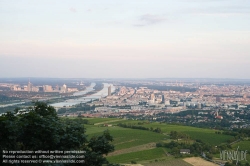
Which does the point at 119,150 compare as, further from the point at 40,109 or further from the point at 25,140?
the point at 25,140

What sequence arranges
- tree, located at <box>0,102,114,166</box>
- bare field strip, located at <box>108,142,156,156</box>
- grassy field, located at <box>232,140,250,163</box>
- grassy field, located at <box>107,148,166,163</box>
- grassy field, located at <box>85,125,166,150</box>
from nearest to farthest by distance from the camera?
tree, located at <box>0,102,114,166</box> < grassy field, located at <box>107,148,166,163</box> < bare field strip, located at <box>108,142,156,156</box> < grassy field, located at <box>232,140,250,163</box> < grassy field, located at <box>85,125,166,150</box>

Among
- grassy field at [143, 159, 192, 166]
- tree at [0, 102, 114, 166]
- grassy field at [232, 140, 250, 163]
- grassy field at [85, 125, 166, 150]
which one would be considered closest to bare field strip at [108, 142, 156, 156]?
grassy field at [85, 125, 166, 150]

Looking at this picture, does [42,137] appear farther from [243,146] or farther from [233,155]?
[243,146]

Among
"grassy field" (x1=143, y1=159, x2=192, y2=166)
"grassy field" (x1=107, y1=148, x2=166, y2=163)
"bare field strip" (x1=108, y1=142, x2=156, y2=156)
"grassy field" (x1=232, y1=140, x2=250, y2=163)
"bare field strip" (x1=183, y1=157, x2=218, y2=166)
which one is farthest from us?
"grassy field" (x1=232, y1=140, x2=250, y2=163)

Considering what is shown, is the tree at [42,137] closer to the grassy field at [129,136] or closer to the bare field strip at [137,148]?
the bare field strip at [137,148]

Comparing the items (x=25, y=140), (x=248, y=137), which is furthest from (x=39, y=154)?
(x=248, y=137)

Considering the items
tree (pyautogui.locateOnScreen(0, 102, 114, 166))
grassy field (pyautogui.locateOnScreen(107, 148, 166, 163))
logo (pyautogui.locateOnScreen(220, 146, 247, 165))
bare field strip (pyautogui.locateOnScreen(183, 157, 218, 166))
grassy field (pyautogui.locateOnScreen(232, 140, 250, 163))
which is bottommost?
grassy field (pyautogui.locateOnScreen(107, 148, 166, 163))

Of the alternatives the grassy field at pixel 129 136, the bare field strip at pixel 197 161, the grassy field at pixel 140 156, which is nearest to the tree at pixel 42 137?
the grassy field at pixel 140 156

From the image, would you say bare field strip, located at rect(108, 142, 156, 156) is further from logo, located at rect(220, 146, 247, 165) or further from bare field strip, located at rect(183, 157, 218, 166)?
logo, located at rect(220, 146, 247, 165)
